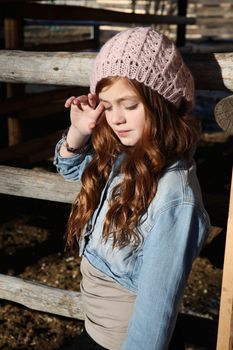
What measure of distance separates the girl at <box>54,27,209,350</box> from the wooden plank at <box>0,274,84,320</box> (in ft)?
2.44

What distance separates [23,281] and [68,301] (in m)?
0.27

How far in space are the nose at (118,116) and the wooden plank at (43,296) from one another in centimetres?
112

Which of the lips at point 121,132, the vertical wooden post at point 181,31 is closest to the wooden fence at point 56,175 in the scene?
the lips at point 121,132

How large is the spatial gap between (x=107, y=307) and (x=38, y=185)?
0.95 metres

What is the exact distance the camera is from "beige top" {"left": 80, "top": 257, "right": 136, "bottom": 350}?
179cm

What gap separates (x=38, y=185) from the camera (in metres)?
2.63

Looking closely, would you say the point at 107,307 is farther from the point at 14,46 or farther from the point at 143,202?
the point at 14,46

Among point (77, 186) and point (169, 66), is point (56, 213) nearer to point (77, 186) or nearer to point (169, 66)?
point (77, 186)

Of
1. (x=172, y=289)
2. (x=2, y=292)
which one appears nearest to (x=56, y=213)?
(x=2, y=292)

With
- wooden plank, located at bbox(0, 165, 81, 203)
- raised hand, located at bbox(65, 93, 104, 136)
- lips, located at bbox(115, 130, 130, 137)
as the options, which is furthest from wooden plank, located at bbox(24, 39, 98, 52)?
lips, located at bbox(115, 130, 130, 137)

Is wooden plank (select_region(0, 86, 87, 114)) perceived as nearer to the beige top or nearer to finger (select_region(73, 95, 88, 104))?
finger (select_region(73, 95, 88, 104))

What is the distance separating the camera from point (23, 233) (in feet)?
14.6

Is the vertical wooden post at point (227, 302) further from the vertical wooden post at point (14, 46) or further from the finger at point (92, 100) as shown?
the vertical wooden post at point (14, 46)

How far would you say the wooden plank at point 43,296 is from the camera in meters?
2.62
